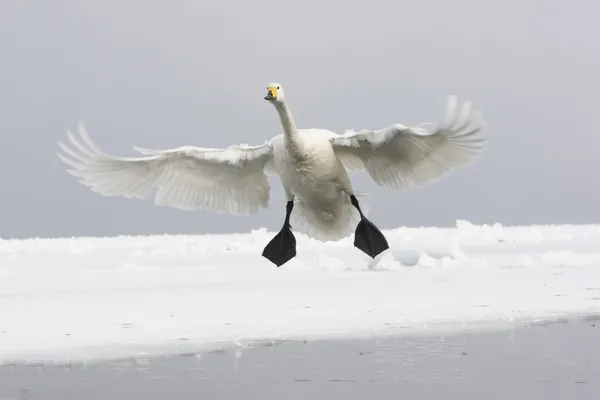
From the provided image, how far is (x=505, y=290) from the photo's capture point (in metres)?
12.7

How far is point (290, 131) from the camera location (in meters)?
10.4

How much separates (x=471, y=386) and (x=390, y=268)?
1085 cm

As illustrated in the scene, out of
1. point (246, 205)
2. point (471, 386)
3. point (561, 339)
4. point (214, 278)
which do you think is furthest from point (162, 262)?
point (471, 386)

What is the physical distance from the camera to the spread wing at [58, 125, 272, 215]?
11188 mm

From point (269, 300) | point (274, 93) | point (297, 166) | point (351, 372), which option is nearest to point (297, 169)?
point (297, 166)

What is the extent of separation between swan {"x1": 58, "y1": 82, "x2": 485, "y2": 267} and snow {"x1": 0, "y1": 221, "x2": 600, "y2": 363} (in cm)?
109

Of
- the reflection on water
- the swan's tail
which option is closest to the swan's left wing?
the swan's tail

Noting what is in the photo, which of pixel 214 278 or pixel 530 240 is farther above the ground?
pixel 530 240

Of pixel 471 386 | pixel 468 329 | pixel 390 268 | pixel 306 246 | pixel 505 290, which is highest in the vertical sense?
pixel 306 246

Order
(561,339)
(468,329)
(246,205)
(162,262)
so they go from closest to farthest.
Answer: (561,339) → (468,329) → (246,205) → (162,262)

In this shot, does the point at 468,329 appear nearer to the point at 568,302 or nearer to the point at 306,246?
the point at 568,302

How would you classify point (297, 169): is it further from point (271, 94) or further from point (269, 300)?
point (269, 300)

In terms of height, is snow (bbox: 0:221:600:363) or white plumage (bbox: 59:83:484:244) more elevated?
white plumage (bbox: 59:83:484:244)

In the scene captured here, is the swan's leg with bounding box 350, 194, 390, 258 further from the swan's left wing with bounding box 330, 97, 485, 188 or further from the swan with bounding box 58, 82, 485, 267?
the swan's left wing with bounding box 330, 97, 485, 188
